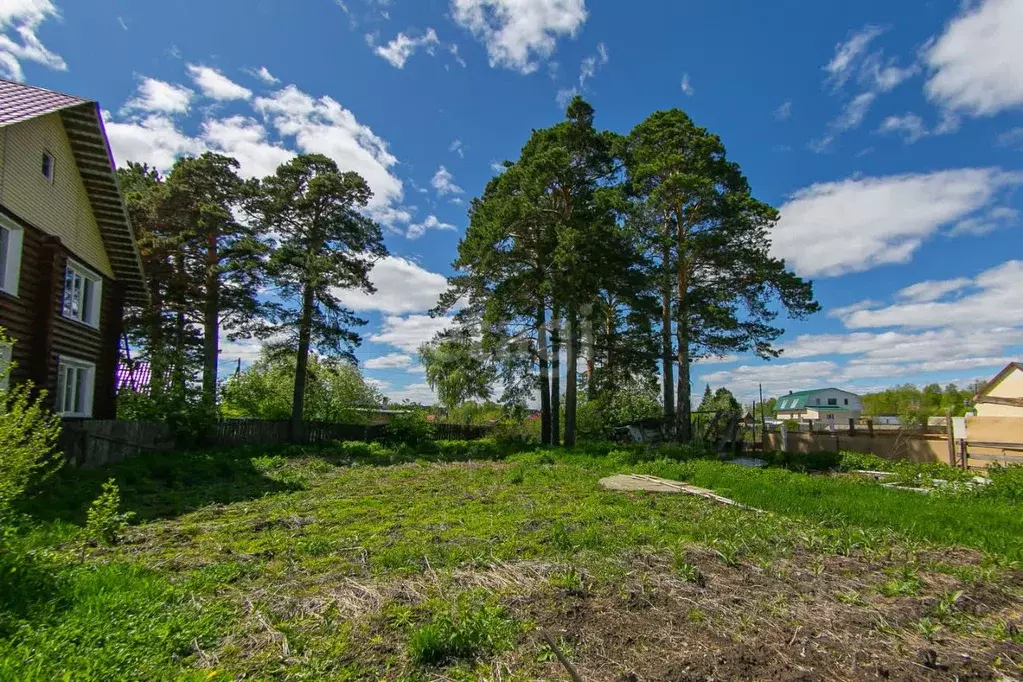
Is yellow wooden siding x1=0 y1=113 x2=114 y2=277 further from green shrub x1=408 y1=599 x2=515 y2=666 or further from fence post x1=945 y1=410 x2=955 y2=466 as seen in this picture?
fence post x1=945 y1=410 x2=955 y2=466

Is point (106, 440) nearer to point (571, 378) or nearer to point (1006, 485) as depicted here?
point (571, 378)

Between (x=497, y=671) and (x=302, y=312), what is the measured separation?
66.2ft

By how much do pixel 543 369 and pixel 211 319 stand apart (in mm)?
13344

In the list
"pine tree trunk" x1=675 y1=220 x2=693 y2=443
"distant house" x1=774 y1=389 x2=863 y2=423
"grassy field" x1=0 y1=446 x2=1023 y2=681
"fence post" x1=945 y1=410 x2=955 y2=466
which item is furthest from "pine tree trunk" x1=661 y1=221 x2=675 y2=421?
"distant house" x1=774 y1=389 x2=863 y2=423

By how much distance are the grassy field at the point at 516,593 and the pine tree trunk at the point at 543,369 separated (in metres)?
13.7

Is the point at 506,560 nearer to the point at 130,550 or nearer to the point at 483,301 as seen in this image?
the point at 130,550

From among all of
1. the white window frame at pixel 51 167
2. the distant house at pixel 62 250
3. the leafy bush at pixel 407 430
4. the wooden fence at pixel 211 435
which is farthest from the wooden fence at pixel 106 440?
the leafy bush at pixel 407 430

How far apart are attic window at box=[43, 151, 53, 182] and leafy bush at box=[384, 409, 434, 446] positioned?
15011 mm

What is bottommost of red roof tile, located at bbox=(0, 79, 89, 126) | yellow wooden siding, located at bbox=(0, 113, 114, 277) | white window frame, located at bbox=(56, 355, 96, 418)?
white window frame, located at bbox=(56, 355, 96, 418)

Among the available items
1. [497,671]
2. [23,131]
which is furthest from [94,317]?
[497,671]

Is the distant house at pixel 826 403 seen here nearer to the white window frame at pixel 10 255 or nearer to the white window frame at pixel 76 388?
the white window frame at pixel 76 388

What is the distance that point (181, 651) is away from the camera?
3.51m

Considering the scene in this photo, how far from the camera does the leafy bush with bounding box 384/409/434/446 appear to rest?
79.6 feet

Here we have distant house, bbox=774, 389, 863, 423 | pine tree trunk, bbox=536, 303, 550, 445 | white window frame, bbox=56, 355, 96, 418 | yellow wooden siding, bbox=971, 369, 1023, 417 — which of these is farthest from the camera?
distant house, bbox=774, 389, 863, 423
